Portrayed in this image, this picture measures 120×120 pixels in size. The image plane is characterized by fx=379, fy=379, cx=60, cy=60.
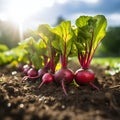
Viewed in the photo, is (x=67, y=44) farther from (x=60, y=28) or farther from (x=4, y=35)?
(x=4, y=35)

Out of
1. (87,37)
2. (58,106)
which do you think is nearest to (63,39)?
(87,37)

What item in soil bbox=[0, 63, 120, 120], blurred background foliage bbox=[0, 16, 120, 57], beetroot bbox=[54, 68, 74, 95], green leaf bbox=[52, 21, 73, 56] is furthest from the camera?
blurred background foliage bbox=[0, 16, 120, 57]

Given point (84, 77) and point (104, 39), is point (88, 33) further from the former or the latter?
point (104, 39)

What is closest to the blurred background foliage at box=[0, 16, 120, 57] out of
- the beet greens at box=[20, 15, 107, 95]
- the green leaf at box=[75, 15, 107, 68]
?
the beet greens at box=[20, 15, 107, 95]

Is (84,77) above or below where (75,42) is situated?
below

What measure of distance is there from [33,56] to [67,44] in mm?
1362

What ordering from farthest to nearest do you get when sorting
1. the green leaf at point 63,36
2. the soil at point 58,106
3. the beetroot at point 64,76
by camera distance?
1. the beetroot at point 64,76
2. the green leaf at point 63,36
3. the soil at point 58,106

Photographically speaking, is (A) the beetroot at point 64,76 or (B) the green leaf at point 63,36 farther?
(A) the beetroot at point 64,76

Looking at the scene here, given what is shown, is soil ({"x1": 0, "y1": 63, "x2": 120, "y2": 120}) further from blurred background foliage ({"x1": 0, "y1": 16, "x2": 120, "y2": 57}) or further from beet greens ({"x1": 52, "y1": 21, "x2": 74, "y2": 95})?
blurred background foliage ({"x1": 0, "y1": 16, "x2": 120, "y2": 57})

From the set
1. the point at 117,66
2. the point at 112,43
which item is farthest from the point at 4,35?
the point at 117,66

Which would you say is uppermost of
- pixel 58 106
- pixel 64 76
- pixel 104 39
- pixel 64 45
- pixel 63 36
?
pixel 63 36

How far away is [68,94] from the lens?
4648 millimetres

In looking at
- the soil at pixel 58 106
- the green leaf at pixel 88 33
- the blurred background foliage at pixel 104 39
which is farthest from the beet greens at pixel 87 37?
the blurred background foliage at pixel 104 39

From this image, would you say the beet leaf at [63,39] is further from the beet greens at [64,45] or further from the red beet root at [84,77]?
the red beet root at [84,77]
